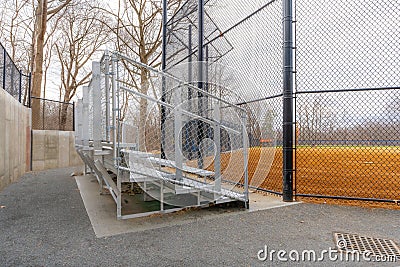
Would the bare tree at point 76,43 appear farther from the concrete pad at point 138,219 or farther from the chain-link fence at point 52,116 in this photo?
the concrete pad at point 138,219

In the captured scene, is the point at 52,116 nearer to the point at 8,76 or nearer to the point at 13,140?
the point at 8,76

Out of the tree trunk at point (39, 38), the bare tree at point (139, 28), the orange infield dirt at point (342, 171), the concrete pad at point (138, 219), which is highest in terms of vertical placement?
the bare tree at point (139, 28)

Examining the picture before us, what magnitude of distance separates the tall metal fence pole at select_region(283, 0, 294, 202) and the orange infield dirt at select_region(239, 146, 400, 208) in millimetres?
282

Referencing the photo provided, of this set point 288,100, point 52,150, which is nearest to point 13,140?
point 52,150

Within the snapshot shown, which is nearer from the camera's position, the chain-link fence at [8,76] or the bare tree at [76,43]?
the chain-link fence at [8,76]

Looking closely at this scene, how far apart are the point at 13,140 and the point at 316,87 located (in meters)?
6.33

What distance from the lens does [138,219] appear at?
316 centimetres

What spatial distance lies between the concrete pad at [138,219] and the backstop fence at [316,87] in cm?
44

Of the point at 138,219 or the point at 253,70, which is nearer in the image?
the point at 138,219

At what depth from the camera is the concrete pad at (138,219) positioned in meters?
2.88

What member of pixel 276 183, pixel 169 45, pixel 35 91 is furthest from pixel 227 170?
pixel 35 91

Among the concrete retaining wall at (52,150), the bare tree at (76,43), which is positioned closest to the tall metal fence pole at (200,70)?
the concrete retaining wall at (52,150)

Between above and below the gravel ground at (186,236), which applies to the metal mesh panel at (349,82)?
above

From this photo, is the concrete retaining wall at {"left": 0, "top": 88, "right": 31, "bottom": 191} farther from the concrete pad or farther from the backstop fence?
the backstop fence
